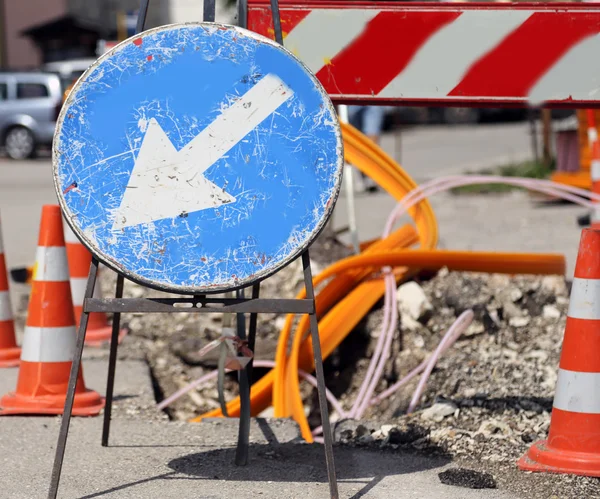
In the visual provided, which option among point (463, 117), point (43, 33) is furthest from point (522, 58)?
point (43, 33)

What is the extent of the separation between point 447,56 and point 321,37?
469 mm

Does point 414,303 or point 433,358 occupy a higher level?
point 414,303

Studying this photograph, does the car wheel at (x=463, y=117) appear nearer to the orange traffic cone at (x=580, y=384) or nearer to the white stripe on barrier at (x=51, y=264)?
the white stripe on barrier at (x=51, y=264)

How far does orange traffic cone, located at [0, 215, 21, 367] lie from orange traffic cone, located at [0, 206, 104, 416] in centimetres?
92

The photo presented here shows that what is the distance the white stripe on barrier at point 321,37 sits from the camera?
387 centimetres

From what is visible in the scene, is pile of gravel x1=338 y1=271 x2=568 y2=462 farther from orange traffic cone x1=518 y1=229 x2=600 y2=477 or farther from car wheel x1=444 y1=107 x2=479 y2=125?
car wheel x1=444 y1=107 x2=479 y2=125

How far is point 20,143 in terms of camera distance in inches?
908

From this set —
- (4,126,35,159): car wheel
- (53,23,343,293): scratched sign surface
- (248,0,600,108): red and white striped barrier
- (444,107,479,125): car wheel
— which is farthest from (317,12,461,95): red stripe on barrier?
(444,107,479,125): car wheel

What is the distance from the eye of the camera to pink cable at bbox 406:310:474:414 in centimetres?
497

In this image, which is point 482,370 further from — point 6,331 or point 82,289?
point 6,331

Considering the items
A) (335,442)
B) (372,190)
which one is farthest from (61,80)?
(335,442)

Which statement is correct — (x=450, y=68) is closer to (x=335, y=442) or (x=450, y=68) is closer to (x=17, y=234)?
(x=335, y=442)

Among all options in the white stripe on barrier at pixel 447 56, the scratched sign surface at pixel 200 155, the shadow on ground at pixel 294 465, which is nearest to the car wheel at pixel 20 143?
the shadow on ground at pixel 294 465

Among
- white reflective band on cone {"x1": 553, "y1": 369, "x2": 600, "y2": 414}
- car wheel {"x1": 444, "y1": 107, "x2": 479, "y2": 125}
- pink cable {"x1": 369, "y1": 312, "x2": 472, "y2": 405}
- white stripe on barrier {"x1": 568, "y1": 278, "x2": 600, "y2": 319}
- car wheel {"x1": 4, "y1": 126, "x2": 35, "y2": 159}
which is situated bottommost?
pink cable {"x1": 369, "y1": 312, "x2": 472, "y2": 405}
